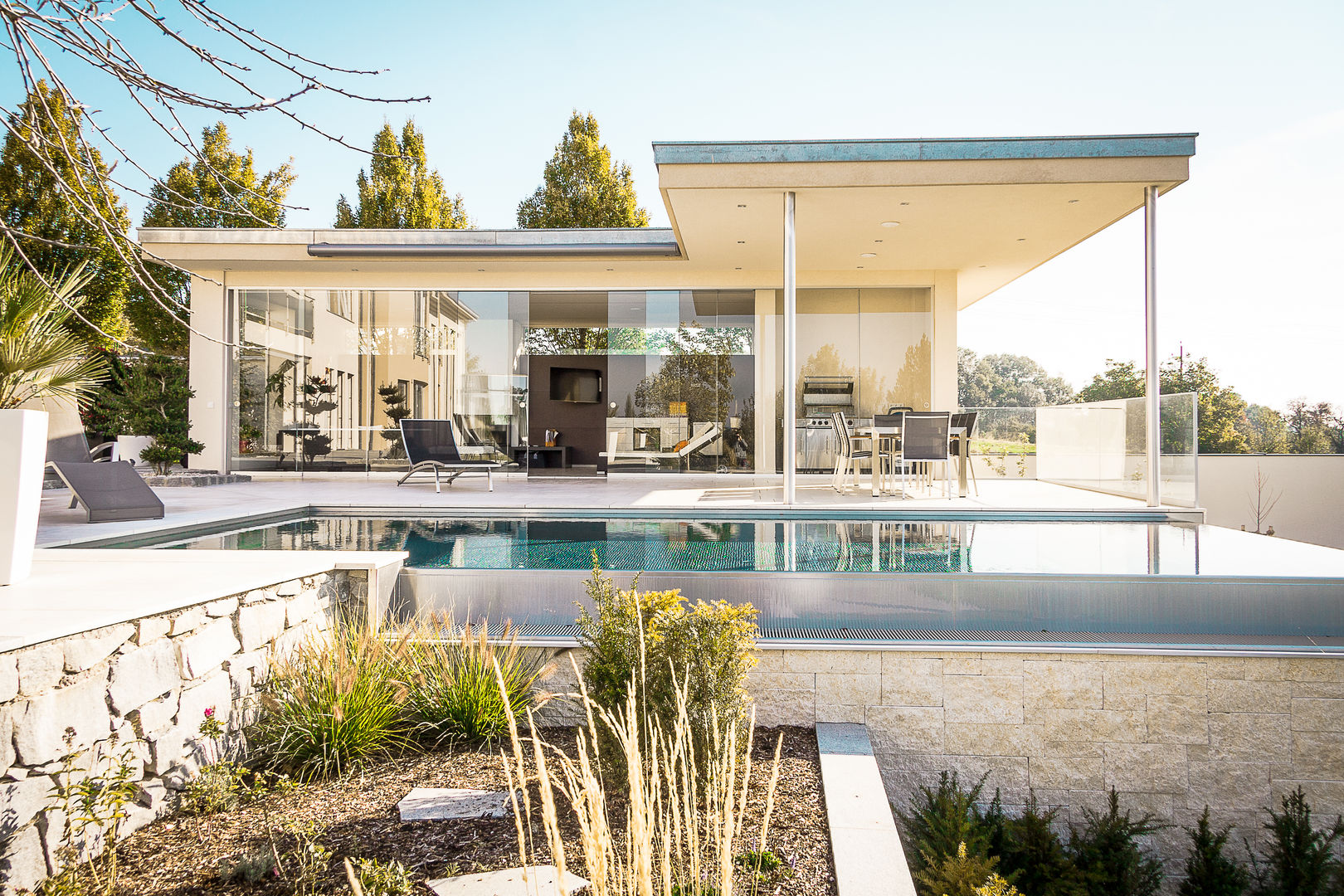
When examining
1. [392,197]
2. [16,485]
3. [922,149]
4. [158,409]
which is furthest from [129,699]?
[392,197]

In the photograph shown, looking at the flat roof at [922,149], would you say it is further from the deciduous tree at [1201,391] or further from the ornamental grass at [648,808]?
the deciduous tree at [1201,391]

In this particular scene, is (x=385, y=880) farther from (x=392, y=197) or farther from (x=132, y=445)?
(x=392, y=197)

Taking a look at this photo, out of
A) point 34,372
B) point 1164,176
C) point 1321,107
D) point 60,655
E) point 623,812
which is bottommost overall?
point 623,812

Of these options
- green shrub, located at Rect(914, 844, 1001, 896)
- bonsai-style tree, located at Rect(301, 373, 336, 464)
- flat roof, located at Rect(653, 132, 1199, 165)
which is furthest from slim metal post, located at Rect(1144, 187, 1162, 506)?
bonsai-style tree, located at Rect(301, 373, 336, 464)

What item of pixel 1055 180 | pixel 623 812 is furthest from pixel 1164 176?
pixel 623 812

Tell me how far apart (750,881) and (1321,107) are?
88.3 feet

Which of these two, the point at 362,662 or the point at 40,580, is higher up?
the point at 40,580

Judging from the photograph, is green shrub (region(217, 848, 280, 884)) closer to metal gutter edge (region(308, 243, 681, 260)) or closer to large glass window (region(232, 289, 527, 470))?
metal gutter edge (region(308, 243, 681, 260))

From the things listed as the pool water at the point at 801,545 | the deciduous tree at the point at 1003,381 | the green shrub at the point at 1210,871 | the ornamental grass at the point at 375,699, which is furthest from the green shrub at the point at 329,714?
the deciduous tree at the point at 1003,381

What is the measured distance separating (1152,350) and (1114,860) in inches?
222

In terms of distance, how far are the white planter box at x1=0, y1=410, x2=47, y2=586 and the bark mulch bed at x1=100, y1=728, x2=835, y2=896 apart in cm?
119

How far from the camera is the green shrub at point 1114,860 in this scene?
272cm

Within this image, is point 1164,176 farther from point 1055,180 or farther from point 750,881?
point 750,881

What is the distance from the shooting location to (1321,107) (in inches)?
817
